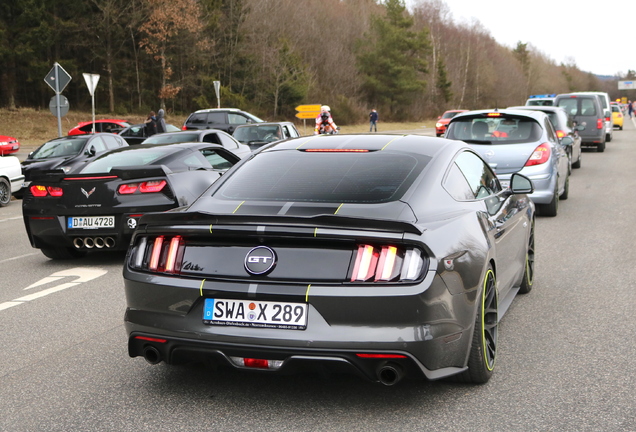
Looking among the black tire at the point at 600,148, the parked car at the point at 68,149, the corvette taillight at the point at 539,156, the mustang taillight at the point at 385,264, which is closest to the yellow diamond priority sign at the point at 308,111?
the black tire at the point at 600,148

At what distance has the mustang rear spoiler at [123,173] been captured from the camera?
8.47 metres

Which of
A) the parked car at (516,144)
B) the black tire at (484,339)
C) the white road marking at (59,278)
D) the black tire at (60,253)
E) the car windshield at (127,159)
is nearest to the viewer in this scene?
the black tire at (484,339)

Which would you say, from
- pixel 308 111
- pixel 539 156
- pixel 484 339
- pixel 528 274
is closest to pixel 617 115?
pixel 308 111

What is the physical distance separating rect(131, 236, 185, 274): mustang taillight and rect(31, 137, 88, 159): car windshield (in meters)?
15.6

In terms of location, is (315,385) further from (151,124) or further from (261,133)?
(151,124)

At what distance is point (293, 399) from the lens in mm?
4211

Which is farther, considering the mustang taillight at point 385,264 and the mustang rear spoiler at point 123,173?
the mustang rear spoiler at point 123,173

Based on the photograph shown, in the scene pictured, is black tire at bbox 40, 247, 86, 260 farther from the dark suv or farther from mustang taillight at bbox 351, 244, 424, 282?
the dark suv

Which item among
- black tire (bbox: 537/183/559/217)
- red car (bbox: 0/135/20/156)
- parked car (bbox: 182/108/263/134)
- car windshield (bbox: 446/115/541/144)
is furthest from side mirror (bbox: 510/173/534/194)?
red car (bbox: 0/135/20/156)

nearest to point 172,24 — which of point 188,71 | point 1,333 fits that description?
point 188,71

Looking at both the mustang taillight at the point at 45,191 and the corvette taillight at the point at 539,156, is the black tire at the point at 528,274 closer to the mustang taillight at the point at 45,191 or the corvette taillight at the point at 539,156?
the corvette taillight at the point at 539,156

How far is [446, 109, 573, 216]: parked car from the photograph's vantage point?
1145 cm

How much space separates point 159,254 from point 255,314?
2.30 ft

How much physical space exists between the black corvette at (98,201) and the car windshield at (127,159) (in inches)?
2.2
